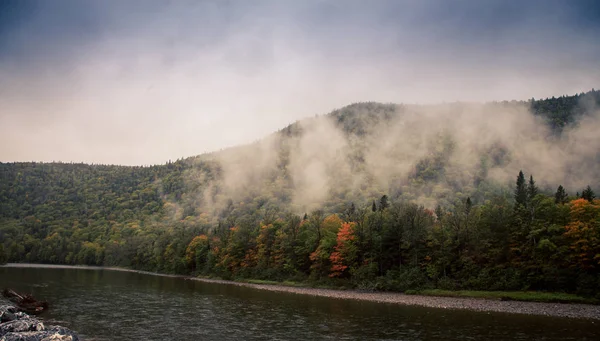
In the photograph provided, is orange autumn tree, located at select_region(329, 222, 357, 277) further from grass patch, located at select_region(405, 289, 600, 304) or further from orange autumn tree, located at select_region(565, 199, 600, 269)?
orange autumn tree, located at select_region(565, 199, 600, 269)

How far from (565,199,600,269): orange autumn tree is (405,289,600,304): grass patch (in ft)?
19.8

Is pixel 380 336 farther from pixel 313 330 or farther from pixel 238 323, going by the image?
pixel 238 323

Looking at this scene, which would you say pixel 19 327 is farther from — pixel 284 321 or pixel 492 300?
pixel 492 300

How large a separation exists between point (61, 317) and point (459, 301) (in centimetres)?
5699

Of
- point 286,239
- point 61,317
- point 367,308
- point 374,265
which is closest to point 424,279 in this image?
point 374,265

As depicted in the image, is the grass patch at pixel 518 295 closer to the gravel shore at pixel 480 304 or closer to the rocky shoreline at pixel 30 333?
the gravel shore at pixel 480 304

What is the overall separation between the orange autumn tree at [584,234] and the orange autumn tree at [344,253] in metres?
40.9

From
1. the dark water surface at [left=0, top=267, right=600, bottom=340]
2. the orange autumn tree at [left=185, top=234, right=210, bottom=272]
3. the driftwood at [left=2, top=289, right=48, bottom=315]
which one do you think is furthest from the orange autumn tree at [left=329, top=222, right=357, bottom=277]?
the driftwood at [left=2, top=289, right=48, bottom=315]

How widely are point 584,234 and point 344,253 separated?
45.6 meters

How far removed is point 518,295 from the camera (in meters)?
59.2

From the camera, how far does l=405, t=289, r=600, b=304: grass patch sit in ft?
177

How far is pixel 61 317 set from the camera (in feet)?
137

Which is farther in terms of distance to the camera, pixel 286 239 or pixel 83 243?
pixel 83 243

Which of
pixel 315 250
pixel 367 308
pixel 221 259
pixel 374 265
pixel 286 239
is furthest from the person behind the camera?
pixel 221 259
